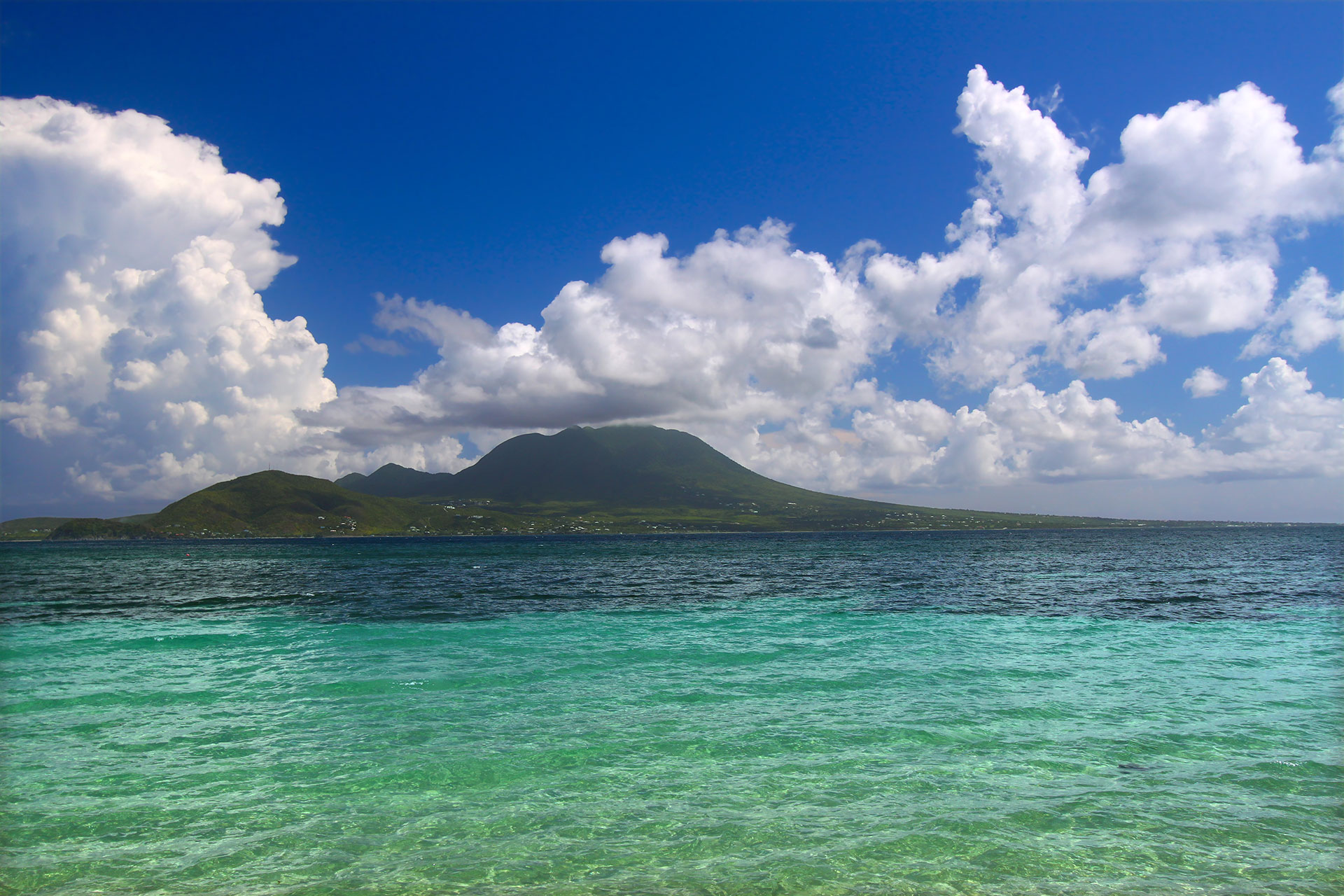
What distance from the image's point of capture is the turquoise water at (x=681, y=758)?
1074cm

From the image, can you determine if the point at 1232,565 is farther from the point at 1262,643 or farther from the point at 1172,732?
the point at 1172,732

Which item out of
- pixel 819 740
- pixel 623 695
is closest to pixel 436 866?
pixel 819 740

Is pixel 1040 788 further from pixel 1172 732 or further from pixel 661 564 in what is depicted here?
pixel 661 564

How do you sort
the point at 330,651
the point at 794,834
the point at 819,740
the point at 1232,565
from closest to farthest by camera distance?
the point at 794,834
the point at 819,740
the point at 330,651
the point at 1232,565

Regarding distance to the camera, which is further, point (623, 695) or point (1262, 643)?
point (1262, 643)

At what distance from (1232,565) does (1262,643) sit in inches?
3168

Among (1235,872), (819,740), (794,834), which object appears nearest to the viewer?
(1235,872)

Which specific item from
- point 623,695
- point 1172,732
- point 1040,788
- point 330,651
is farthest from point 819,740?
point 330,651

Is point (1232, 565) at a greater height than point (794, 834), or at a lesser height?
lesser

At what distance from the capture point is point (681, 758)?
15852mm

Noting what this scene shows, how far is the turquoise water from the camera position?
10742mm

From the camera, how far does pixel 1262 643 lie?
3184 cm

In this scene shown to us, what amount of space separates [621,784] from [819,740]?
5601mm

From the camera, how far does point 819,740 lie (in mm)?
16984
